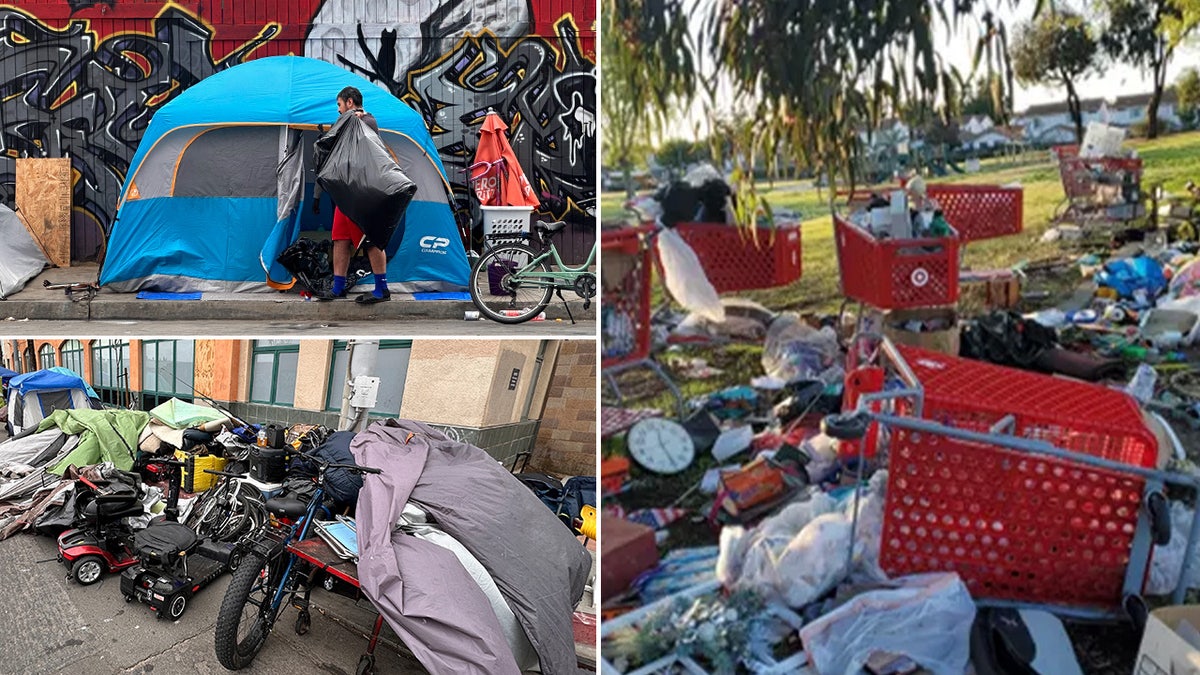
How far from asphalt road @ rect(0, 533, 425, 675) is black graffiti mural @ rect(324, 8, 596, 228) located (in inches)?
203

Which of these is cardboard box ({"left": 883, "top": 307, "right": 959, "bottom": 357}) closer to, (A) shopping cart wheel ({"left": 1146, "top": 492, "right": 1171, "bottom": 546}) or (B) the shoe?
(A) shopping cart wheel ({"left": 1146, "top": 492, "right": 1171, "bottom": 546})

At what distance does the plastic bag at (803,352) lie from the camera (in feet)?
11.0

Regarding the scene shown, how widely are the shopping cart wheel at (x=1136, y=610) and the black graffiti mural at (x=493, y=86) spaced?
689 cm

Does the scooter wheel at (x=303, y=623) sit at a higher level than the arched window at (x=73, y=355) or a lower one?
lower

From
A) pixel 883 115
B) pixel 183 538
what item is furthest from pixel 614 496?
pixel 183 538

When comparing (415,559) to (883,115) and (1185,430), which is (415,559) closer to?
(883,115)

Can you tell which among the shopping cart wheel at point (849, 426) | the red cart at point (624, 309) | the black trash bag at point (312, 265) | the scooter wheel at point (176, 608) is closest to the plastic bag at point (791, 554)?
the shopping cart wheel at point (849, 426)

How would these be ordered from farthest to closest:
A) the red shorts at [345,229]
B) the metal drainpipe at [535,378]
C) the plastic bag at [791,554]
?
the metal drainpipe at [535,378]
the red shorts at [345,229]
the plastic bag at [791,554]

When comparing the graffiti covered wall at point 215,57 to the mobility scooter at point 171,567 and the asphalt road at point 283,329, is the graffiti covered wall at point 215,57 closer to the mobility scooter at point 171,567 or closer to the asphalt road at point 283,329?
the asphalt road at point 283,329

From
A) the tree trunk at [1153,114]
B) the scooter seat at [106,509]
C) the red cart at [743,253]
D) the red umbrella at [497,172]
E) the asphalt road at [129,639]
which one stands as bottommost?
the asphalt road at [129,639]

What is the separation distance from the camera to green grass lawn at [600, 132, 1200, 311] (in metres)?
2.75

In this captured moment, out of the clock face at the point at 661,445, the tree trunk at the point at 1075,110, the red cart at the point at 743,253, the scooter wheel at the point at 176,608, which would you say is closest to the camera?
the tree trunk at the point at 1075,110

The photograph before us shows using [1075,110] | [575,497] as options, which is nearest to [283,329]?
[575,497]

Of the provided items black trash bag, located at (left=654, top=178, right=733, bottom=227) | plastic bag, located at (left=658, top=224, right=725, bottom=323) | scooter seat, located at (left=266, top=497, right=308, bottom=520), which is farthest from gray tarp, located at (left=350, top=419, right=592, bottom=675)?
black trash bag, located at (left=654, top=178, right=733, bottom=227)
